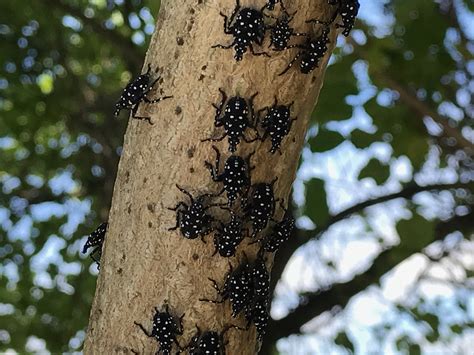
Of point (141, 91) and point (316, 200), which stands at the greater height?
point (141, 91)

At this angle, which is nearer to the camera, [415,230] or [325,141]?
[325,141]

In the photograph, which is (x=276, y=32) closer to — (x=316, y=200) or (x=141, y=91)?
(x=141, y=91)

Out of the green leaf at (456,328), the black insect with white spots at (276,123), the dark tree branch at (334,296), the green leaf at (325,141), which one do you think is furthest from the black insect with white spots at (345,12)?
the green leaf at (456,328)

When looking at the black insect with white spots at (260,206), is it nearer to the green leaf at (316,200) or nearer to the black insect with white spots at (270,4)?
the black insect with white spots at (270,4)

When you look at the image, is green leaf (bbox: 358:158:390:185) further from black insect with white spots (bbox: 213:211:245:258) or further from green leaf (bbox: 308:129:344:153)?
black insect with white spots (bbox: 213:211:245:258)

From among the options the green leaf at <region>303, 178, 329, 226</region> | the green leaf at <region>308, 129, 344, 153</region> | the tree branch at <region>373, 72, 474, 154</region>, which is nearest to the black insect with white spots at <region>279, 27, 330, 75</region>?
the green leaf at <region>308, 129, 344, 153</region>

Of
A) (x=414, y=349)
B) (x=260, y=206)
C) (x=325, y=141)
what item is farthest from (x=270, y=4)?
(x=414, y=349)
